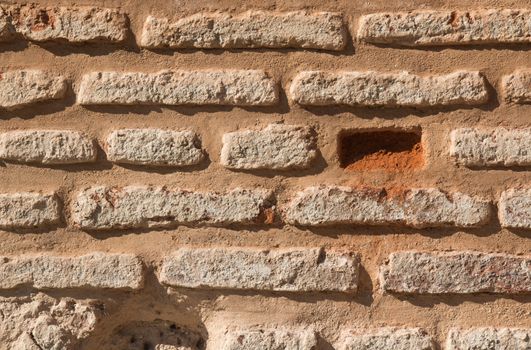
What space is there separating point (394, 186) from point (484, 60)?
0.36 meters

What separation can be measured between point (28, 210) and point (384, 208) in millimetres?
831

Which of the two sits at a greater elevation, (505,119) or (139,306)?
(505,119)

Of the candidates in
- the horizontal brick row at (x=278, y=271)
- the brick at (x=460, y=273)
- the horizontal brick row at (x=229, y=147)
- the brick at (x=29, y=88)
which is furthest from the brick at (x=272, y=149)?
the brick at (x=29, y=88)

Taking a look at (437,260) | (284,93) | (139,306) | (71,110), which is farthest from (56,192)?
(437,260)

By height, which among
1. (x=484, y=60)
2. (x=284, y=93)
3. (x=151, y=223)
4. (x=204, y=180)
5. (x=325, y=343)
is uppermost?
(x=484, y=60)

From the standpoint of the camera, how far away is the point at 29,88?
1.86 meters

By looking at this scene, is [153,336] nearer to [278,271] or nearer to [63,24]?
[278,271]

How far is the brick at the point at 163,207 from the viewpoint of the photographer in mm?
1792

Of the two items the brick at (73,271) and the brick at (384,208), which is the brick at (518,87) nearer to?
the brick at (384,208)

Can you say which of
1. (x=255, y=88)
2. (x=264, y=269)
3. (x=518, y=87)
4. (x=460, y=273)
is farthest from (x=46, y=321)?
(x=518, y=87)

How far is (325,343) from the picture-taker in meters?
1.77

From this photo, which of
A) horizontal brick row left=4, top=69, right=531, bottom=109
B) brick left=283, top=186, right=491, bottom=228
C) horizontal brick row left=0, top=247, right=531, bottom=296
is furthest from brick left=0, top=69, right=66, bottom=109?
brick left=283, top=186, right=491, bottom=228

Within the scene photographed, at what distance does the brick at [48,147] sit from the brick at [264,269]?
33cm

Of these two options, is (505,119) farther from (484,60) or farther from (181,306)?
(181,306)
